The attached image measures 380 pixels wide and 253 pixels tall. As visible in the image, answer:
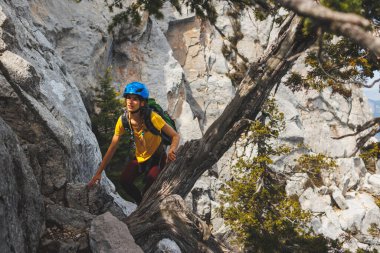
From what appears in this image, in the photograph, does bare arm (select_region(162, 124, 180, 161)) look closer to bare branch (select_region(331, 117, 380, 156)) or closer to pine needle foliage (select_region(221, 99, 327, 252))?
bare branch (select_region(331, 117, 380, 156))

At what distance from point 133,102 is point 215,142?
5.19 ft

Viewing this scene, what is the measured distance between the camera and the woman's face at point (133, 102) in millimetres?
5629

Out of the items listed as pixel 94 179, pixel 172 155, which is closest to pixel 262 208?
pixel 94 179

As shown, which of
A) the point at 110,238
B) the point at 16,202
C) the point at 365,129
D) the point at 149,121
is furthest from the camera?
the point at 149,121

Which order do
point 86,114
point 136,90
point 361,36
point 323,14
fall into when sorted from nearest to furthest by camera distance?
point 361,36, point 323,14, point 136,90, point 86,114

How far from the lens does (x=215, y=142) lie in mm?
6062

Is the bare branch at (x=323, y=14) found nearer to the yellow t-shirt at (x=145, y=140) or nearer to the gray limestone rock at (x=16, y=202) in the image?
the gray limestone rock at (x=16, y=202)

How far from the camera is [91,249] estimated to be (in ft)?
16.5

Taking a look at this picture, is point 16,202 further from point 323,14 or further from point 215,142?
point 323,14

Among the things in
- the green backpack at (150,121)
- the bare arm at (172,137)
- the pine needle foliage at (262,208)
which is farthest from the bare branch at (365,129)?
the pine needle foliage at (262,208)

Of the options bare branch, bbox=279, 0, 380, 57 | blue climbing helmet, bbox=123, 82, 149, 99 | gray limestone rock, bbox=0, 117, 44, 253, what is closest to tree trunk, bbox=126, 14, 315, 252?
blue climbing helmet, bbox=123, 82, 149, 99

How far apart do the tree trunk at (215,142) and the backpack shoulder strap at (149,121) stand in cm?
64

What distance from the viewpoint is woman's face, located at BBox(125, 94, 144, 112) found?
5.63 meters

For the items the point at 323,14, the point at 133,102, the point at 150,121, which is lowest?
the point at 323,14
